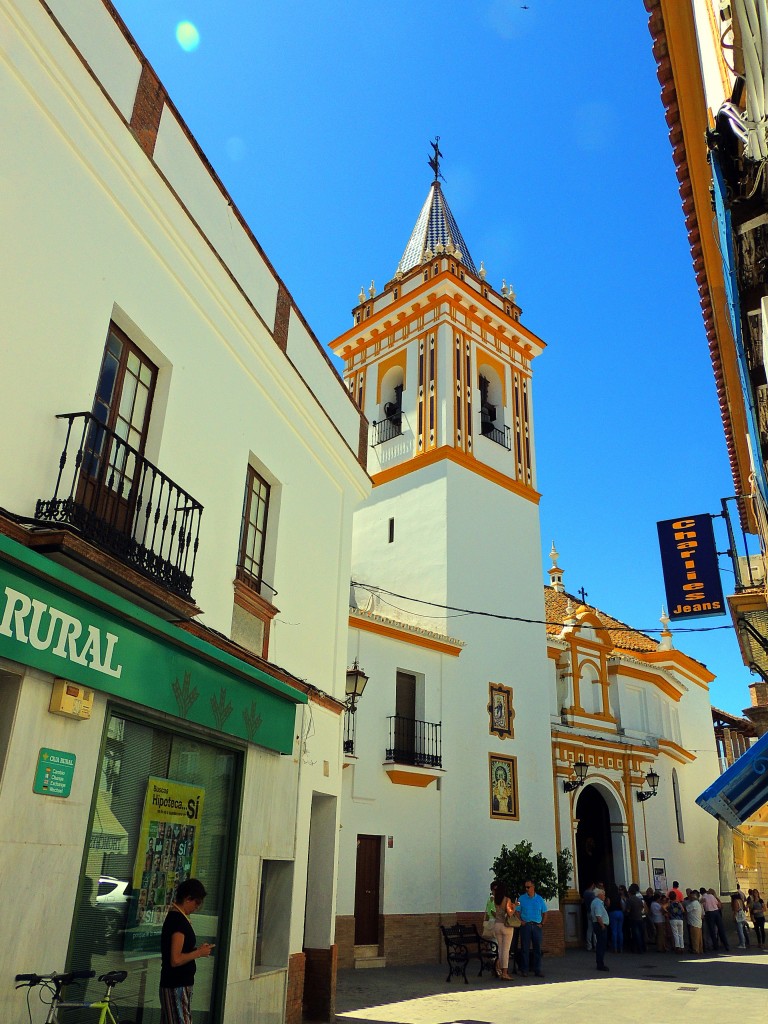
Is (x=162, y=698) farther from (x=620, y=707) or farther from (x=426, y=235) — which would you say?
(x=426, y=235)

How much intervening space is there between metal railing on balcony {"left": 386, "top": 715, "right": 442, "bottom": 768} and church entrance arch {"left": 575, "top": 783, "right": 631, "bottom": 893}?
24.2ft

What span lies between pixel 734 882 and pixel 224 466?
82.2 ft

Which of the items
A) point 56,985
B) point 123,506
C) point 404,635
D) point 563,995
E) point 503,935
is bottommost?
point 563,995

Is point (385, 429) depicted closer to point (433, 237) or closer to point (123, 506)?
point (433, 237)

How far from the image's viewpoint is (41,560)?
5.09 m

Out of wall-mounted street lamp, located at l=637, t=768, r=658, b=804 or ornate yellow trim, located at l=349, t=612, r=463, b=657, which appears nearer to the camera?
ornate yellow trim, located at l=349, t=612, r=463, b=657

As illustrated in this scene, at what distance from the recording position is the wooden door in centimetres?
1459

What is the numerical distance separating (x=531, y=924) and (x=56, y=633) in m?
11.7

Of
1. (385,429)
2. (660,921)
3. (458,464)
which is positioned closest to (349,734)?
(458,464)

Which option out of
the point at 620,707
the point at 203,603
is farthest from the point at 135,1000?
the point at 620,707

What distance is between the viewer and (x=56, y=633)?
17.5ft

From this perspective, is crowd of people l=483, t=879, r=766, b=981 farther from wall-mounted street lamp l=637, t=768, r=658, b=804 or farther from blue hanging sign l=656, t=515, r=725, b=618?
blue hanging sign l=656, t=515, r=725, b=618

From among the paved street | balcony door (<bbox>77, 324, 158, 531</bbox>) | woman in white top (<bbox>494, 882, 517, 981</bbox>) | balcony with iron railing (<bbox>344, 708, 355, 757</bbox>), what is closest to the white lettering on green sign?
balcony door (<bbox>77, 324, 158, 531</bbox>)

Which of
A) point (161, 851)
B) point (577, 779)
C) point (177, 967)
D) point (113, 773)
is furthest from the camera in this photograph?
point (577, 779)
